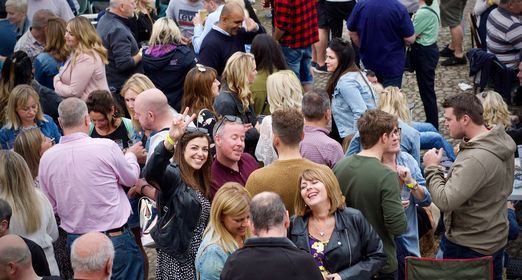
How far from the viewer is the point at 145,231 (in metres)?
5.80

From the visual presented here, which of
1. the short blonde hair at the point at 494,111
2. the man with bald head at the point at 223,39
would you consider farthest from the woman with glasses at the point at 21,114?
the short blonde hair at the point at 494,111

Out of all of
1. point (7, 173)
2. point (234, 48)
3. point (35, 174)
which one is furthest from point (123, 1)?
point (7, 173)

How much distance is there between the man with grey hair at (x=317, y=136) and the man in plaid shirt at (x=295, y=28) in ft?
11.7

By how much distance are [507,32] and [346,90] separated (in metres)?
2.74

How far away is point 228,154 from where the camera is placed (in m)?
6.06

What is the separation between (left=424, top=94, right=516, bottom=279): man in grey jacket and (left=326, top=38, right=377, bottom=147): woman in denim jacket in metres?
1.69

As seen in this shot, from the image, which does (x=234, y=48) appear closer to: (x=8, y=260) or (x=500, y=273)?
Answer: (x=500, y=273)

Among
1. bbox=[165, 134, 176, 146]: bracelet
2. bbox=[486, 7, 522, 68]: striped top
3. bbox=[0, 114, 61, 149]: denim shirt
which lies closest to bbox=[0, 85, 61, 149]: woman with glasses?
bbox=[0, 114, 61, 149]: denim shirt

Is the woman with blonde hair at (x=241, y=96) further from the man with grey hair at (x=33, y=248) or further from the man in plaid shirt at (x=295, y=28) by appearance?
the man in plaid shirt at (x=295, y=28)

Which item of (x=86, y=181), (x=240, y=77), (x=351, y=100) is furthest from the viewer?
(x=351, y=100)

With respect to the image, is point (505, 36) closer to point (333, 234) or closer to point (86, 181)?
point (333, 234)

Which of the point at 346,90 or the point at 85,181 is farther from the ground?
the point at 85,181

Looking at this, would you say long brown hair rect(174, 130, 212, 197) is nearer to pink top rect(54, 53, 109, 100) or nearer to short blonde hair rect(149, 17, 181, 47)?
pink top rect(54, 53, 109, 100)

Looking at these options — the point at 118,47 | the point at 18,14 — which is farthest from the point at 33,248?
the point at 18,14
